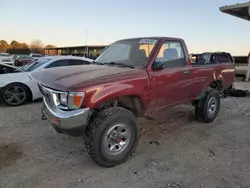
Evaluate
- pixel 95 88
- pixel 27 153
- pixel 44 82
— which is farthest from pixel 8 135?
pixel 95 88

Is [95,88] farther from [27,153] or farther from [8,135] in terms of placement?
[8,135]

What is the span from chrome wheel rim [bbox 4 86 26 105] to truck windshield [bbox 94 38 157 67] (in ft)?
11.4

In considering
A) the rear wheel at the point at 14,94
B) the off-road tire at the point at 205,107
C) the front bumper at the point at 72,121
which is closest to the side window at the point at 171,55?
the off-road tire at the point at 205,107

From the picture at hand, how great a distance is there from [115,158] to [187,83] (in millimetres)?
2174

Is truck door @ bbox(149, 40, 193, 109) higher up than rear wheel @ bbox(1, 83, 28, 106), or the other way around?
truck door @ bbox(149, 40, 193, 109)

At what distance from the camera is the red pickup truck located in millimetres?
3055

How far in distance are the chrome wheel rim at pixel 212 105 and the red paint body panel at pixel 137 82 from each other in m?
0.44

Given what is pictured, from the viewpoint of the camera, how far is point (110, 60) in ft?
14.7

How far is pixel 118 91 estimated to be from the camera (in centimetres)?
332

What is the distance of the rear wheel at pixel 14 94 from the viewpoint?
680cm

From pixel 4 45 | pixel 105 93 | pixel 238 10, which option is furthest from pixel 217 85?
pixel 4 45

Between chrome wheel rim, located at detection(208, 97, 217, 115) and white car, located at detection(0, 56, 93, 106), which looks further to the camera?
white car, located at detection(0, 56, 93, 106)

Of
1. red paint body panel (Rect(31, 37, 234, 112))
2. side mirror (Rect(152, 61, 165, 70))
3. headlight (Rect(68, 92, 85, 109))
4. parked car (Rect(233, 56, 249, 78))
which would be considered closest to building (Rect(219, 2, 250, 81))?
parked car (Rect(233, 56, 249, 78))

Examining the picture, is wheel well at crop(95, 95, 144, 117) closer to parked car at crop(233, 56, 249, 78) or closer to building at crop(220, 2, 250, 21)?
building at crop(220, 2, 250, 21)
